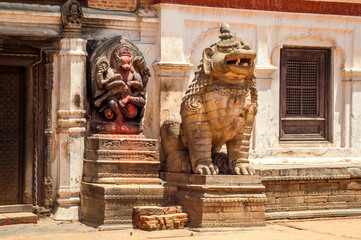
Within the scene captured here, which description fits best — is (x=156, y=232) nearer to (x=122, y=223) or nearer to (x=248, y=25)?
(x=122, y=223)

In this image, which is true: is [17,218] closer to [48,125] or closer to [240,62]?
[48,125]

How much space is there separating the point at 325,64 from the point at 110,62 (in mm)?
3976

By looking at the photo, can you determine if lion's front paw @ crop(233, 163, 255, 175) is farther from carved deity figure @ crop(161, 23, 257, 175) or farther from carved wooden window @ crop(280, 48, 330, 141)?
carved wooden window @ crop(280, 48, 330, 141)

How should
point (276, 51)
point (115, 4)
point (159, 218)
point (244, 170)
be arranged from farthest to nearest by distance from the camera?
point (276, 51)
point (115, 4)
point (244, 170)
point (159, 218)

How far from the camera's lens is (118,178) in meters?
11.0

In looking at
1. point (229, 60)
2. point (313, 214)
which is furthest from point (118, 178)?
point (313, 214)

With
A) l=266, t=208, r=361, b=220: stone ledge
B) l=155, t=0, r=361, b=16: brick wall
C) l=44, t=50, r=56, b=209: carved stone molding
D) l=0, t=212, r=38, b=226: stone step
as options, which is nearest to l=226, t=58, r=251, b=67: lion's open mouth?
l=155, t=0, r=361, b=16: brick wall

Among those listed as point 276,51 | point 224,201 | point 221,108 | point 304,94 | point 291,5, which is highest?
point 291,5

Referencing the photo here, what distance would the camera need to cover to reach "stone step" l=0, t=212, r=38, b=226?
35.9 ft

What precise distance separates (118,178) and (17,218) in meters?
1.46

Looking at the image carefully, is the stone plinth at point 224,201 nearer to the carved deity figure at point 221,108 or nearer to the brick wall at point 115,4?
the carved deity figure at point 221,108

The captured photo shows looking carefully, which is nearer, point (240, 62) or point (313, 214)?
point (240, 62)

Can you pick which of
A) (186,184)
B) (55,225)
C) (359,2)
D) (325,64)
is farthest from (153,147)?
(359,2)

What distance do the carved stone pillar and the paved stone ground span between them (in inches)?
17.0
